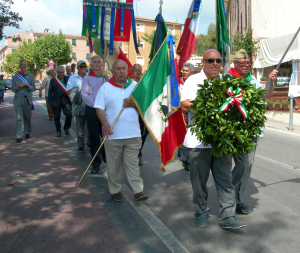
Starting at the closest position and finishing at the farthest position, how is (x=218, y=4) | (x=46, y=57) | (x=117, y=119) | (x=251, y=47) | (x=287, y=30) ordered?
(x=117, y=119) < (x=218, y=4) < (x=251, y=47) < (x=287, y=30) < (x=46, y=57)

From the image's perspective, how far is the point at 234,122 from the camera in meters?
3.36

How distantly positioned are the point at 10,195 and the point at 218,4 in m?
4.67

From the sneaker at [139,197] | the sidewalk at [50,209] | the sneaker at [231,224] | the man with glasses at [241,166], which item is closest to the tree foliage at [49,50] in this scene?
the sidewalk at [50,209]

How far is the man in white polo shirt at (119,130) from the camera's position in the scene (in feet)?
15.1

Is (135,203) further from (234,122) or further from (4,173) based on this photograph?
(4,173)

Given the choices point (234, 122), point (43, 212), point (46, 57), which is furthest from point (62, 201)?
point (46, 57)

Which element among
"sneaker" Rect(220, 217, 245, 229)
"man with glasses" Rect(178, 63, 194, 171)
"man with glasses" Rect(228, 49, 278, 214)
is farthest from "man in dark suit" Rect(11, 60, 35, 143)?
"sneaker" Rect(220, 217, 245, 229)

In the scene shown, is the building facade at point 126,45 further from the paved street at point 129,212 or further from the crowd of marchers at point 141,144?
the paved street at point 129,212

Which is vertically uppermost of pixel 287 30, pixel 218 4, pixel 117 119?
pixel 287 30

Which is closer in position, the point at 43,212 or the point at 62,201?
the point at 43,212

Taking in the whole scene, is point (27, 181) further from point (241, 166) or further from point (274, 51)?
point (274, 51)

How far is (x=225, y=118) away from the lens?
11.0 ft

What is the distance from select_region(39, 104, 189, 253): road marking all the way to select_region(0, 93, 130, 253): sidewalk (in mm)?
436

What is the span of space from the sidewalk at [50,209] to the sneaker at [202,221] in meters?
0.95
